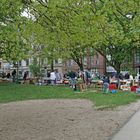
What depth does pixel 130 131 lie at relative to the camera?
13.3m

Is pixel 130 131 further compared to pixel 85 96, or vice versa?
pixel 85 96

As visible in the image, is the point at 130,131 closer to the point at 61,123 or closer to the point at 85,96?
the point at 61,123

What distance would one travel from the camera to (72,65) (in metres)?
102

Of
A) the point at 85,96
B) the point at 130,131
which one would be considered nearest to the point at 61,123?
the point at 130,131

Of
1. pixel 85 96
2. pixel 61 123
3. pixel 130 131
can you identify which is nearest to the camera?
pixel 130 131

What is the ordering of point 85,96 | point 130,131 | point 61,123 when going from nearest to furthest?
point 130,131 < point 61,123 < point 85,96

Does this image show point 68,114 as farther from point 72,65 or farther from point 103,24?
point 72,65

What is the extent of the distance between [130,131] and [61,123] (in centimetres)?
281

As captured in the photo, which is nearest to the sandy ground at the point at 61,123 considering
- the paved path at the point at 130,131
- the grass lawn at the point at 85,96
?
the paved path at the point at 130,131

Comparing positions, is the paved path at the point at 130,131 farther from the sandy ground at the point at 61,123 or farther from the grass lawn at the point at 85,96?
the grass lawn at the point at 85,96

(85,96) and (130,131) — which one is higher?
(85,96)

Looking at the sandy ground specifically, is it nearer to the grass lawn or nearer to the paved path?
the paved path

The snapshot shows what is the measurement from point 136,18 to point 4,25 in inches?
392

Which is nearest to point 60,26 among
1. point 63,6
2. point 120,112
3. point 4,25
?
point 63,6
